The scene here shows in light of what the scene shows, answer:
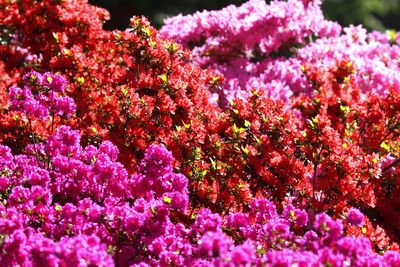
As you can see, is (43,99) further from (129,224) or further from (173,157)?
(129,224)

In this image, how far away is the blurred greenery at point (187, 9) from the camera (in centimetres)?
1482

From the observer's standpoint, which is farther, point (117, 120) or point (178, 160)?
point (117, 120)

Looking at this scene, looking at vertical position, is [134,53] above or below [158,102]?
above

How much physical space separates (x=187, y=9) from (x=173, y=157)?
1214cm

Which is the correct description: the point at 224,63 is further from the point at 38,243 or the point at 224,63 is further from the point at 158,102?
the point at 38,243

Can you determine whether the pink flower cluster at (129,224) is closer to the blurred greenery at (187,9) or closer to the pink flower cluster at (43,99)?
the pink flower cluster at (43,99)

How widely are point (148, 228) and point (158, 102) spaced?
1.28m

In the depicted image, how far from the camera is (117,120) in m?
3.74

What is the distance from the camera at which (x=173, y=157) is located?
11.3ft

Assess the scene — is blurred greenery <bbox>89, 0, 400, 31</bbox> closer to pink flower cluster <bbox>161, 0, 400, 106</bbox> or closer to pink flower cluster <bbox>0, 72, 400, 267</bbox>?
pink flower cluster <bbox>161, 0, 400, 106</bbox>

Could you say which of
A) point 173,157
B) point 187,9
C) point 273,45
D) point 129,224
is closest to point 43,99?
point 173,157

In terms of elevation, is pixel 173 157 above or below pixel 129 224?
above

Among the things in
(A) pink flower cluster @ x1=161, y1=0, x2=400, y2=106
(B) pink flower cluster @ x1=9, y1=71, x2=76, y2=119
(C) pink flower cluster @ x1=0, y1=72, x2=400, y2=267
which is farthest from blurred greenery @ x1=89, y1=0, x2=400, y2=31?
(C) pink flower cluster @ x1=0, y1=72, x2=400, y2=267

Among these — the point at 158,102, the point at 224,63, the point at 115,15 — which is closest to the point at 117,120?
the point at 158,102
